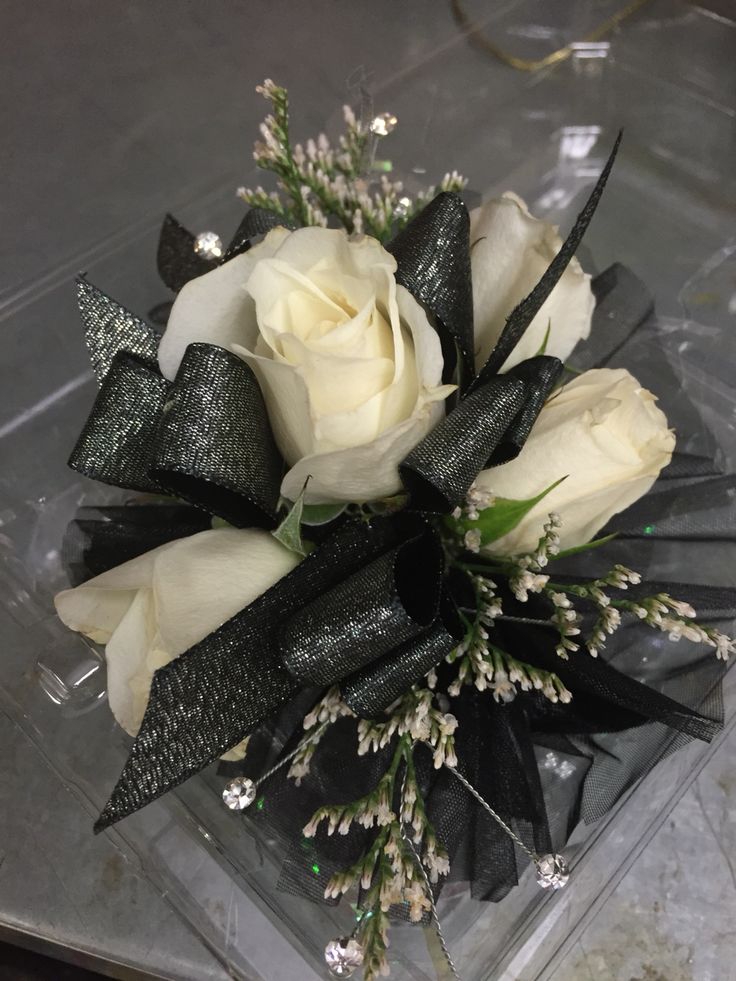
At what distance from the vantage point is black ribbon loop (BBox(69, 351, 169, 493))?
0.50 metres

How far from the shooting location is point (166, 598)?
427 mm

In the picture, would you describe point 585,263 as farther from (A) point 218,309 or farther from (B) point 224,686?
(B) point 224,686

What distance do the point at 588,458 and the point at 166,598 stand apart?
0.23 metres

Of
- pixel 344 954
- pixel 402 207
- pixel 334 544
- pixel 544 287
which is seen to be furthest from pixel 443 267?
pixel 344 954

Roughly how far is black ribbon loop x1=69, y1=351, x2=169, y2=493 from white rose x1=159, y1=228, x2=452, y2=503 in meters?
0.07

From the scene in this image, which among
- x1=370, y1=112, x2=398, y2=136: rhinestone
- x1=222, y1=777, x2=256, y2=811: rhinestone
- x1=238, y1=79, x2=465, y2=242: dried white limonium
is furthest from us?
x1=370, y1=112, x2=398, y2=136: rhinestone

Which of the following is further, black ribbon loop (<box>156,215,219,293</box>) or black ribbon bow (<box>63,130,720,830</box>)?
black ribbon loop (<box>156,215,219,293</box>)

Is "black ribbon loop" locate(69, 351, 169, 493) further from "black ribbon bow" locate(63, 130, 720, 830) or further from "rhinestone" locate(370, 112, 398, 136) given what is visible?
"rhinestone" locate(370, 112, 398, 136)

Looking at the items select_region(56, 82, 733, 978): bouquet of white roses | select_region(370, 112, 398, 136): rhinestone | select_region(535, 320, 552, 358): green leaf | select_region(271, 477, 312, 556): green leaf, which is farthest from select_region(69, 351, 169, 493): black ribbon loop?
select_region(370, 112, 398, 136): rhinestone

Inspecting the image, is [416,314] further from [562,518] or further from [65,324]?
[65,324]

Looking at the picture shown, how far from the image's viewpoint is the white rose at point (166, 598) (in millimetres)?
433

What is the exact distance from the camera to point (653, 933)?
712mm

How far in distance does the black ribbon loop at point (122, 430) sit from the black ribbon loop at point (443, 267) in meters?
0.16

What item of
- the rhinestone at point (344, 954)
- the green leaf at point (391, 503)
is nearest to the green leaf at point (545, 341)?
the green leaf at point (391, 503)
